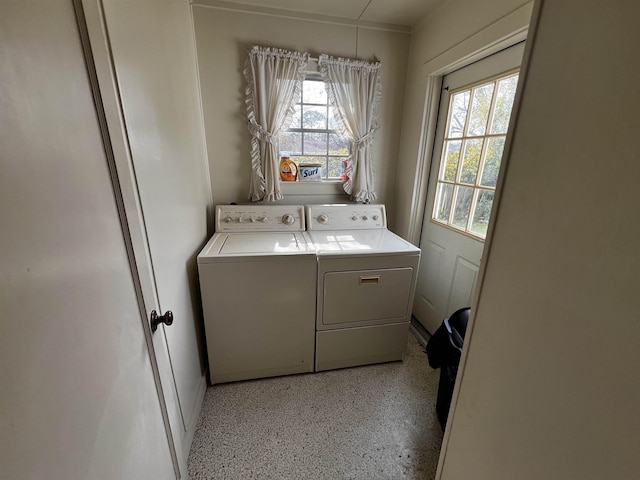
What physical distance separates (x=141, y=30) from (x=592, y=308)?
5.04 feet

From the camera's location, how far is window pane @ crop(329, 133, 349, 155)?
7.45 ft

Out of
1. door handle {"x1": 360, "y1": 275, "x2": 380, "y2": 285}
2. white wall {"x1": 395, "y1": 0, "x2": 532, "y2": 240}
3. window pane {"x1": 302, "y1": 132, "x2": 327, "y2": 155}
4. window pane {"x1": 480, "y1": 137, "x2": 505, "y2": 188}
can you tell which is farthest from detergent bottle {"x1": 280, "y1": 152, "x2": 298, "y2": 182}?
window pane {"x1": 480, "y1": 137, "x2": 505, "y2": 188}

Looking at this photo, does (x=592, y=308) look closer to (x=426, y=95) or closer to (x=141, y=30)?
(x=141, y=30)

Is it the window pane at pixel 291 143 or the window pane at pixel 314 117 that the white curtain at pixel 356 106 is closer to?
the window pane at pixel 314 117

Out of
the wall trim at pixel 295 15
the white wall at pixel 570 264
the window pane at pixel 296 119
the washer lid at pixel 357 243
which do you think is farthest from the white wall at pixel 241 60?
the white wall at pixel 570 264

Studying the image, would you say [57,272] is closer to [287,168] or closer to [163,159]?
[163,159]

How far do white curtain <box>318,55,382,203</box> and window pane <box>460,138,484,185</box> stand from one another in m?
0.72

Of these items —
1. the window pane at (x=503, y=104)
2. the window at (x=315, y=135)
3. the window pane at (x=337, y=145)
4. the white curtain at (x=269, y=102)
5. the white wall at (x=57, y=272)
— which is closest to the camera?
the white wall at (x=57, y=272)

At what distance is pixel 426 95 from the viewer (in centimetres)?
197

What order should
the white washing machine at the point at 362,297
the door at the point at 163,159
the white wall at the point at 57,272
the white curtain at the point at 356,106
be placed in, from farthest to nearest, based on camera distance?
the white curtain at the point at 356,106 → the white washing machine at the point at 362,297 → the door at the point at 163,159 → the white wall at the point at 57,272

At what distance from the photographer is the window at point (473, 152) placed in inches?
59.9

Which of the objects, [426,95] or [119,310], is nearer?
[119,310]

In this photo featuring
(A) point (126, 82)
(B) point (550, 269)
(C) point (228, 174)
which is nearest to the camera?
(B) point (550, 269)

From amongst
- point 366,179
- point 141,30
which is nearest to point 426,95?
point 366,179
